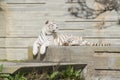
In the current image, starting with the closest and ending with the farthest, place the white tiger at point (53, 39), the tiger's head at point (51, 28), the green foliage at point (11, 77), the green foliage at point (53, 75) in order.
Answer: the green foliage at point (11, 77) < the green foliage at point (53, 75) < the white tiger at point (53, 39) < the tiger's head at point (51, 28)

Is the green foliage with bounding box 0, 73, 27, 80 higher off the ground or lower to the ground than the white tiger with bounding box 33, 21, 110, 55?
lower

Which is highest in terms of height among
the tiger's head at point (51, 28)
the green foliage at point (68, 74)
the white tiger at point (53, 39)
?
the tiger's head at point (51, 28)

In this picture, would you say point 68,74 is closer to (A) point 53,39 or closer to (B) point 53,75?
(B) point 53,75

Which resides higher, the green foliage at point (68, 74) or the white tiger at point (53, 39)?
the white tiger at point (53, 39)

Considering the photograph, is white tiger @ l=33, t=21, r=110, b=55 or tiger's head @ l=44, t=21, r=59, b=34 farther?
tiger's head @ l=44, t=21, r=59, b=34

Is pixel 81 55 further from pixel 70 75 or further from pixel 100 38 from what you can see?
pixel 100 38

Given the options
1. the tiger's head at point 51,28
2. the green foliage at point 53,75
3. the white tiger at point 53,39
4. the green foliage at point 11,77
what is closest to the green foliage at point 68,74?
the green foliage at point 53,75

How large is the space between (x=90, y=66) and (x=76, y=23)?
3794 millimetres

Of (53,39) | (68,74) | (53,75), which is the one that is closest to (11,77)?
(53,75)

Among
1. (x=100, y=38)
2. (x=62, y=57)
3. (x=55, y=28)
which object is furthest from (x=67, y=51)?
(x=100, y=38)

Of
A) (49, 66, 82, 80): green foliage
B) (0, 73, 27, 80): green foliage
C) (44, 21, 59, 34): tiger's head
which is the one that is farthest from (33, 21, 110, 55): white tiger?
(0, 73, 27, 80): green foliage

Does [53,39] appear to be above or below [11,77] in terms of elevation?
above

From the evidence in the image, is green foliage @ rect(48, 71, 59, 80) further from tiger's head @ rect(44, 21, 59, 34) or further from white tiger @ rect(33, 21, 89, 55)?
tiger's head @ rect(44, 21, 59, 34)

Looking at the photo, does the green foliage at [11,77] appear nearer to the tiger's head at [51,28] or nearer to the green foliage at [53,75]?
the green foliage at [53,75]
